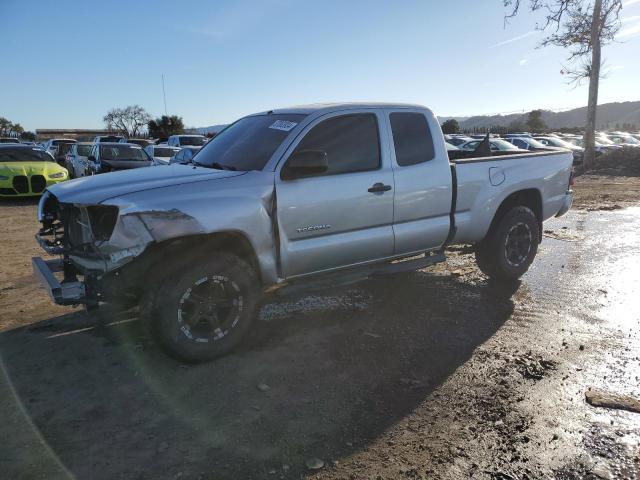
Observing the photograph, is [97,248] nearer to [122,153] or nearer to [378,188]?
[378,188]

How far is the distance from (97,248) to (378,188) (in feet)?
7.93

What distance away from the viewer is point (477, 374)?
3.74 m

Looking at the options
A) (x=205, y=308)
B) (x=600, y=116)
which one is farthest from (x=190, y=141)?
(x=600, y=116)

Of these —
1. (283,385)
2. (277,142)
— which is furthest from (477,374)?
(277,142)

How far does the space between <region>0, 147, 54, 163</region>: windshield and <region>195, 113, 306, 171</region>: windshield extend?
35.7ft

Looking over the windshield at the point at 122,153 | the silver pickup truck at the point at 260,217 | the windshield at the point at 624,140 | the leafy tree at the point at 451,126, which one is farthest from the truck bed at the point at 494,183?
the leafy tree at the point at 451,126

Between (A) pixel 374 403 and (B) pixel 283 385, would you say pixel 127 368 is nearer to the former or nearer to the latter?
(B) pixel 283 385

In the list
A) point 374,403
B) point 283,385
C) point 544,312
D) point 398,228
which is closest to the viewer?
point 374,403

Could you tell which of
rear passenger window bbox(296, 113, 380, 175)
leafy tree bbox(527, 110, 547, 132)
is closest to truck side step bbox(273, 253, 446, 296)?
rear passenger window bbox(296, 113, 380, 175)

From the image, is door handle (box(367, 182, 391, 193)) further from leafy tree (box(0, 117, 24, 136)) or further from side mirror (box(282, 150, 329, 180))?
leafy tree (box(0, 117, 24, 136))

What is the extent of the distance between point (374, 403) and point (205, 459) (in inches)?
46.7

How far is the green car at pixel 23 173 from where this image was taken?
1259 centimetres

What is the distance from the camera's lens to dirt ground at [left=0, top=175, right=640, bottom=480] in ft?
8.97

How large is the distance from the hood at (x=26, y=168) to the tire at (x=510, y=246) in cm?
1180
